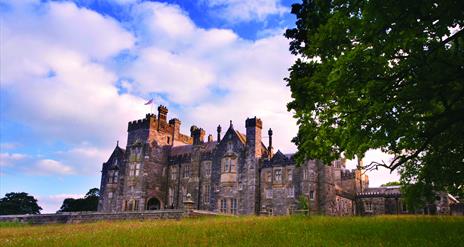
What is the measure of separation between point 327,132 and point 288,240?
4010 millimetres

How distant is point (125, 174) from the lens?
188 ft

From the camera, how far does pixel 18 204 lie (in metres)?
85.1

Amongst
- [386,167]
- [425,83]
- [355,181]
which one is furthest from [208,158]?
[425,83]

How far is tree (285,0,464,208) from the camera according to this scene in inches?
402

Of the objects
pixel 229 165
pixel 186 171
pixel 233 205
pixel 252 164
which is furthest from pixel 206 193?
pixel 252 164

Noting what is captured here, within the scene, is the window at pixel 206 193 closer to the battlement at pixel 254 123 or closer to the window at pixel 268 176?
the window at pixel 268 176

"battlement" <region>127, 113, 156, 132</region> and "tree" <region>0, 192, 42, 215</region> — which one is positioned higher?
"battlement" <region>127, 113, 156, 132</region>

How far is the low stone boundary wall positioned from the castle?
33.4 feet

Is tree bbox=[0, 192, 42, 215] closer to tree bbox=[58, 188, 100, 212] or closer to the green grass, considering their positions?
tree bbox=[58, 188, 100, 212]

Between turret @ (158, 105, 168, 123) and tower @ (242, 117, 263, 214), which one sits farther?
turret @ (158, 105, 168, 123)

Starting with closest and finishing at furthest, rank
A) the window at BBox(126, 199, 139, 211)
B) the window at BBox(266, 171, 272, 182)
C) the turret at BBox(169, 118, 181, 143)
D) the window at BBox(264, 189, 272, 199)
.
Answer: the window at BBox(264, 189, 272, 199), the window at BBox(266, 171, 272, 182), the window at BBox(126, 199, 139, 211), the turret at BBox(169, 118, 181, 143)

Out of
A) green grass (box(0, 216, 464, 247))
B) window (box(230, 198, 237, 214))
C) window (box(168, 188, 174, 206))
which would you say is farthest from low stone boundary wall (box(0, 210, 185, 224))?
green grass (box(0, 216, 464, 247))

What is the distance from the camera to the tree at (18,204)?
275ft

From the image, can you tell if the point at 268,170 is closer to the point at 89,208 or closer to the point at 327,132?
the point at 327,132
